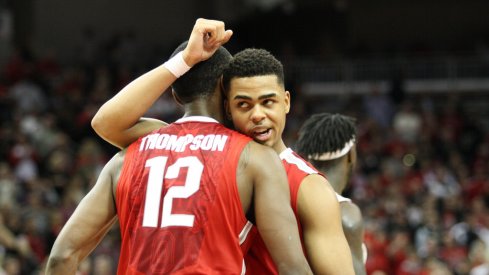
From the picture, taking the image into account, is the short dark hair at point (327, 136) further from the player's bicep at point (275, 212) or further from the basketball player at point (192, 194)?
the player's bicep at point (275, 212)

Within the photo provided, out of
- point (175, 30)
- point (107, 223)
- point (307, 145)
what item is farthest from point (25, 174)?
point (107, 223)

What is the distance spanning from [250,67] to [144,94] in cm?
44

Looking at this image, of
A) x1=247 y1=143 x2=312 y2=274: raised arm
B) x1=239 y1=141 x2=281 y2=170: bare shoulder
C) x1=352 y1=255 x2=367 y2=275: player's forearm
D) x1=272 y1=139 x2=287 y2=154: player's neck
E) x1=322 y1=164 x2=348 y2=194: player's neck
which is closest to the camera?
x1=247 y1=143 x2=312 y2=274: raised arm

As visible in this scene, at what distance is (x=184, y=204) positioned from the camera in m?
3.64

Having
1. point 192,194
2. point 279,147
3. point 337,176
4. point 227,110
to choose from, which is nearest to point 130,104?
point 227,110

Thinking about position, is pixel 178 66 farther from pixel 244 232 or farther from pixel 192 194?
pixel 244 232

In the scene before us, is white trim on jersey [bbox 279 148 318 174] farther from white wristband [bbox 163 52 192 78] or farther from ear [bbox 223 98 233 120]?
white wristband [bbox 163 52 192 78]

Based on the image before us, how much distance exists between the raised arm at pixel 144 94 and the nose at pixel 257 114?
281 millimetres

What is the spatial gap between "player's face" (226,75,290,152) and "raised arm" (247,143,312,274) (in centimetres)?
14

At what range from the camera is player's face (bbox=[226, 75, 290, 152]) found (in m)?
3.79

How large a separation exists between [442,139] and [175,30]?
7.00m

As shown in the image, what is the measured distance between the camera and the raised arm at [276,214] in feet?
11.7

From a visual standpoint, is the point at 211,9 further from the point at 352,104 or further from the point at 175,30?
the point at 352,104

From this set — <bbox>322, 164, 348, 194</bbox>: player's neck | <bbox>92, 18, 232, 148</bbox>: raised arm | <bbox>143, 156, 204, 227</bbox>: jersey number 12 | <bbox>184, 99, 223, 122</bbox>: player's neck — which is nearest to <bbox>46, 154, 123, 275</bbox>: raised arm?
<bbox>92, 18, 232, 148</bbox>: raised arm
